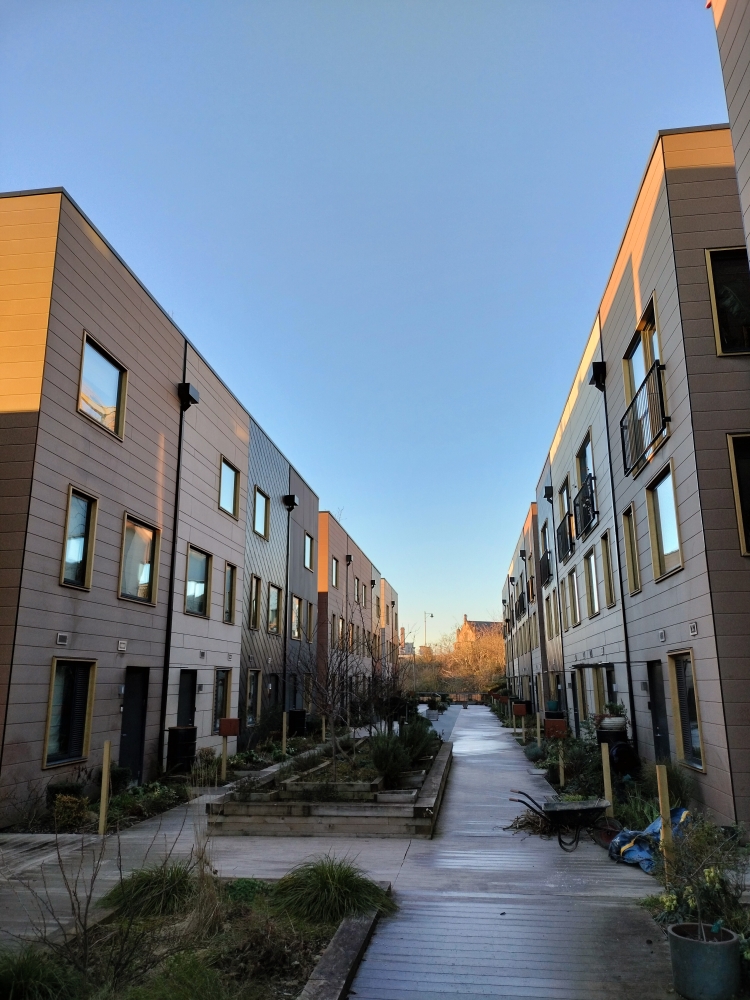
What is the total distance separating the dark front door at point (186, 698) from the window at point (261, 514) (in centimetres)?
573

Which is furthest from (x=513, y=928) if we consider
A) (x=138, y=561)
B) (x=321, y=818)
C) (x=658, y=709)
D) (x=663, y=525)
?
(x=138, y=561)

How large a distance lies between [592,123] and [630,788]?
1052 cm

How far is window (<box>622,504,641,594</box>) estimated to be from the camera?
12.5m

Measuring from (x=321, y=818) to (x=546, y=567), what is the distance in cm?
1835

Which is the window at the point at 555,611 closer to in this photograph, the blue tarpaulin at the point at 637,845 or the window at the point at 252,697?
the window at the point at 252,697

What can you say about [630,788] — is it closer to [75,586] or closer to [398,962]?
[398,962]

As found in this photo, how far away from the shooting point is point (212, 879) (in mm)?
5145

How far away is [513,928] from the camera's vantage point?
5324 mm

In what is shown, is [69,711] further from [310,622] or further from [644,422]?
[310,622]

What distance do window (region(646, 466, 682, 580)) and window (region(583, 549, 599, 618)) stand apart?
5.24m

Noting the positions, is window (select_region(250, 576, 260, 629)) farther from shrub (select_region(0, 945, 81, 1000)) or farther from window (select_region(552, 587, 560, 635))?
shrub (select_region(0, 945, 81, 1000))

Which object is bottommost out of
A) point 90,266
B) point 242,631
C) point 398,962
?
point 398,962

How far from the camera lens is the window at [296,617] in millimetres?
25109

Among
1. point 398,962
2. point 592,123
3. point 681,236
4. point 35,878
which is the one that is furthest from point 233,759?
→ point 592,123
